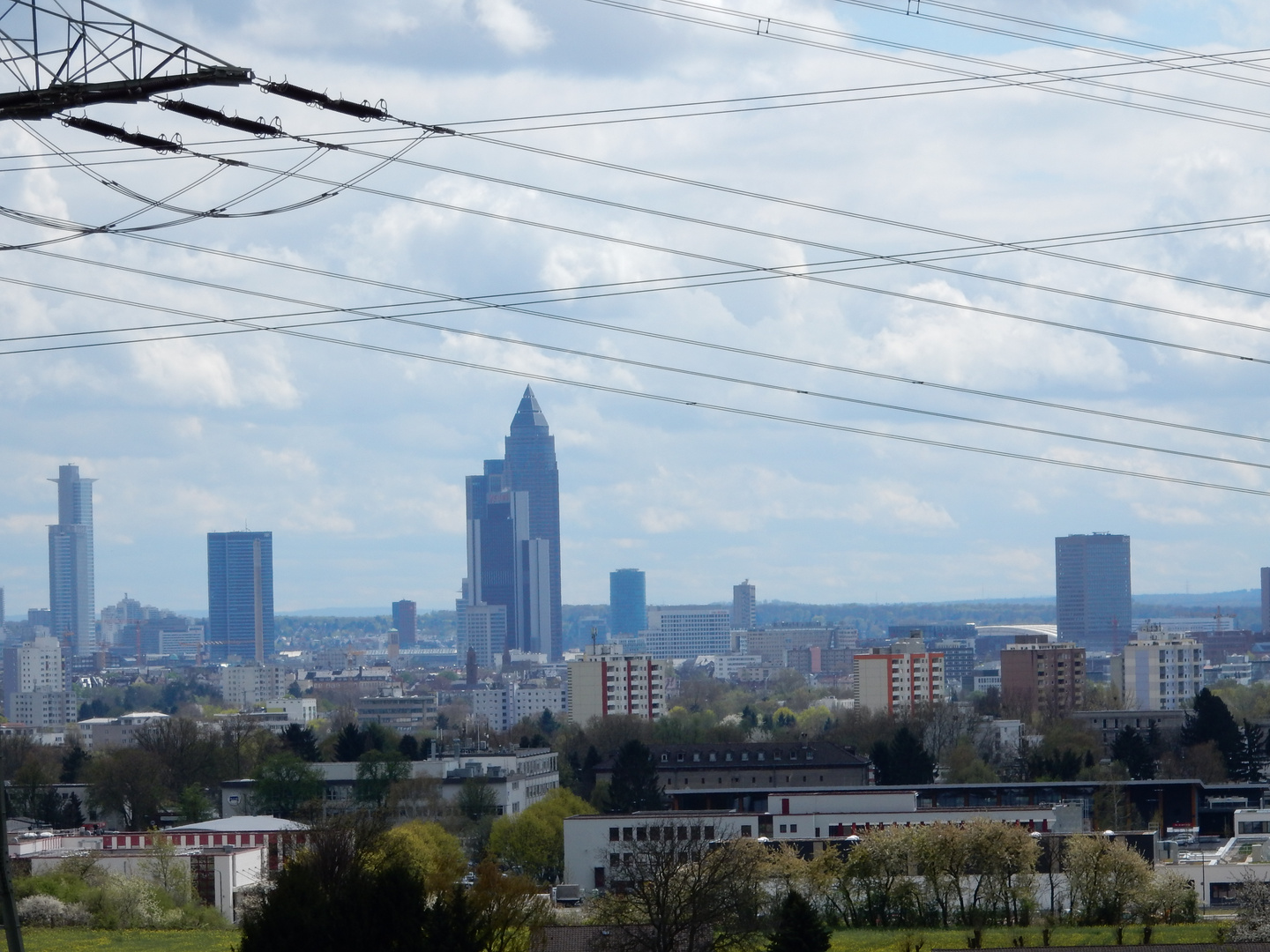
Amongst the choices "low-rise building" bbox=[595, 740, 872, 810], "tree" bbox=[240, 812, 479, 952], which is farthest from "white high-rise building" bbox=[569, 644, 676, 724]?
"tree" bbox=[240, 812, 479, 952]

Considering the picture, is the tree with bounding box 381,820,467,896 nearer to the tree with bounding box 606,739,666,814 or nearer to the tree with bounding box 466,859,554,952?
the tree with bounding box 466,859,554,952

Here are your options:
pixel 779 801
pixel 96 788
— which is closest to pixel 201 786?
pixel 96 788

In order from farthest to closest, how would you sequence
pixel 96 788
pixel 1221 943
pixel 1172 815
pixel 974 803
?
pixel 96 788, pixel 1172 815, pixel 974 803, pixel 1221 943

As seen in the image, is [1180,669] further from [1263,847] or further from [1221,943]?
[1221,943]

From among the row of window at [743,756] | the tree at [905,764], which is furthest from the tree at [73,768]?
the tree at [905,764]

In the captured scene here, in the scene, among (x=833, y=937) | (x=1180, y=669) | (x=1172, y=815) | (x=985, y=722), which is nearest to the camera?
(x=833, y=937)

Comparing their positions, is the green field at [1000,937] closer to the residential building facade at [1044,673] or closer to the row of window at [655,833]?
the row of window at [655,833]
